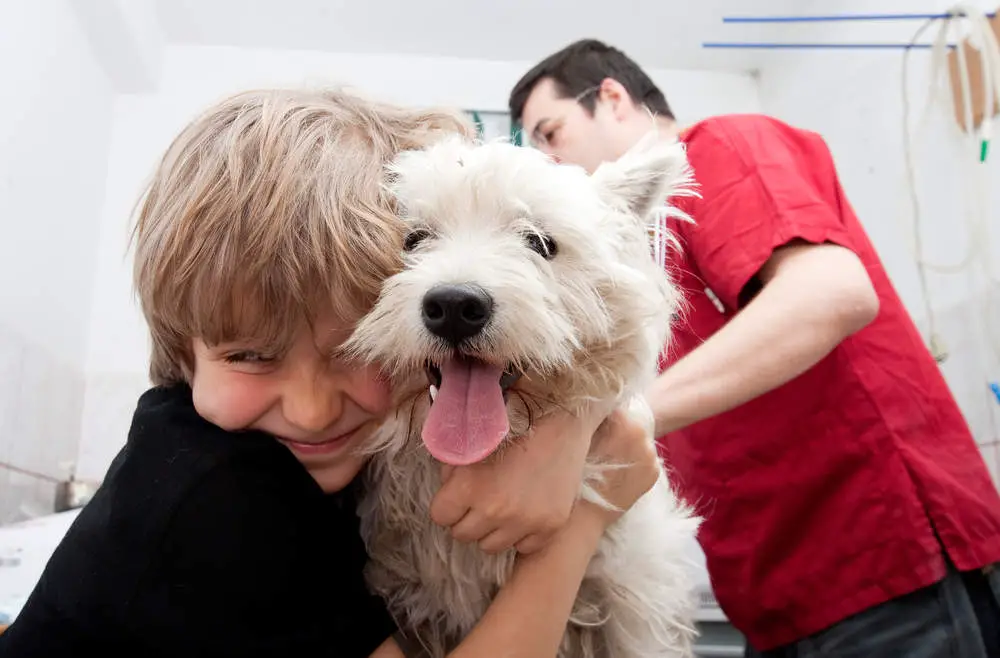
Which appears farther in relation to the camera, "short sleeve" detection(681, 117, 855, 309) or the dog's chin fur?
"short sleeve" detection(681, 117, 855, 309)

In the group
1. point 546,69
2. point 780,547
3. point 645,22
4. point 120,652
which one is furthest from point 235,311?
point 645,22

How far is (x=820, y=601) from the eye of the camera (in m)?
1.22

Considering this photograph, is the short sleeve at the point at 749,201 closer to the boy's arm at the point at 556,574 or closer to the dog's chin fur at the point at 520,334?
the dog's chin fur at the point at 520,334

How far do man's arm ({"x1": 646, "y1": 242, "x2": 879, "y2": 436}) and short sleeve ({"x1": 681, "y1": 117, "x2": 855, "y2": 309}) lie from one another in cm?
7

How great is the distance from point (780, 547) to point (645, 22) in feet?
7.31

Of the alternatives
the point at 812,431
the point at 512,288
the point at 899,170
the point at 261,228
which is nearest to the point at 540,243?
the point at 512,288

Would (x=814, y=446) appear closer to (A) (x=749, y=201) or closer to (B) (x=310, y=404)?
(A) (x=749, y=201)

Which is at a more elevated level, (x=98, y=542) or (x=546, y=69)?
(x=546, y=69)

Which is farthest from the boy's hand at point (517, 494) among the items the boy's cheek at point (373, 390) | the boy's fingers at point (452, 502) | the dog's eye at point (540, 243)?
the dog's eye at point (540, 243)

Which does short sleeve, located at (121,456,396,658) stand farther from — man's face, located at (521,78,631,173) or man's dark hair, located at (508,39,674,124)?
man's dark hair, located at (508,39,674,124)

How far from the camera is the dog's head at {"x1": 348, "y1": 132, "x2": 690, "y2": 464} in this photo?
81cm

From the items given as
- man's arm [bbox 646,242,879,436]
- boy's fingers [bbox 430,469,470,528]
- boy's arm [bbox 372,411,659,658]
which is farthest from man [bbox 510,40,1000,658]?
boy's fingers [bbox 430,469,470,528]

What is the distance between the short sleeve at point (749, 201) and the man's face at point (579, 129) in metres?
0.38

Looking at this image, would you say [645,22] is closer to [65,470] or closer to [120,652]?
[65,470]
